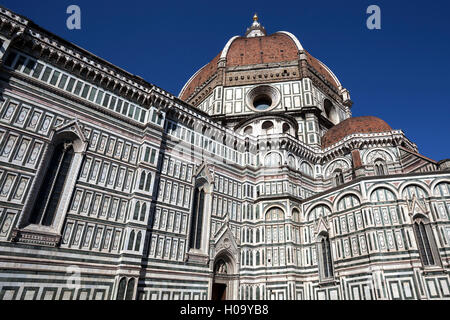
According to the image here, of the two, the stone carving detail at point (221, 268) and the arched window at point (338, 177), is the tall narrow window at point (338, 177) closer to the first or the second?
the arched window at point (338, 177)

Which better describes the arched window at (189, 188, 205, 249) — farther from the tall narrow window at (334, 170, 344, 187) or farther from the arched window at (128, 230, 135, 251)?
the tall narrow window at (334, 170, 344, 187)

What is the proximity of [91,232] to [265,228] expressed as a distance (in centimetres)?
1302

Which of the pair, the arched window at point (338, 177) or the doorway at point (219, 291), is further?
the arched window at point (338, 177)

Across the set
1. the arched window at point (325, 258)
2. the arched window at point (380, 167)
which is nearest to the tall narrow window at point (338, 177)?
the arched window at point (380, 167)

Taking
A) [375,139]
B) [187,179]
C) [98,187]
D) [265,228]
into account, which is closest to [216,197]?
[187,179]

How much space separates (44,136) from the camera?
15.5m

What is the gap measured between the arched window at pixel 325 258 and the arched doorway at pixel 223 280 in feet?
21.5

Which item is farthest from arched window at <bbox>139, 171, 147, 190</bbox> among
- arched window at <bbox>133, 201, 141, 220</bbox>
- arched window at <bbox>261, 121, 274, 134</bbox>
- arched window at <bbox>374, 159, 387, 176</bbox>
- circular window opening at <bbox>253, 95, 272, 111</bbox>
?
circular window opening at <bbox>253, 95, 272, 111</bbox>

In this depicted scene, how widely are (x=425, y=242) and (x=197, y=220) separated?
48.5ft

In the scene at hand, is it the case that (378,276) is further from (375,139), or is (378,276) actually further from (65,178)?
(65,178)

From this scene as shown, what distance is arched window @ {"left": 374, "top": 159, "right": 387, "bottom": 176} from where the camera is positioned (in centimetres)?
2462

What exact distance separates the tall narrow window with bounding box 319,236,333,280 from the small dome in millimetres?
11260

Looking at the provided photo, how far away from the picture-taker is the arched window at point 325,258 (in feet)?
64.8

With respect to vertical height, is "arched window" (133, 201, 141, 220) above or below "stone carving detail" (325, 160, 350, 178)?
below
